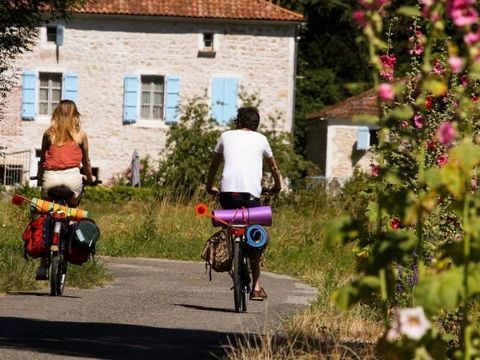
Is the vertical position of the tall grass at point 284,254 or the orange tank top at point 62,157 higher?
the orange tank top at point 62,157

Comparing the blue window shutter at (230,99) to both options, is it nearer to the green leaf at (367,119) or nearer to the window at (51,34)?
the window at (51,34)

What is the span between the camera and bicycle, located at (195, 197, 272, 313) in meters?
11.7

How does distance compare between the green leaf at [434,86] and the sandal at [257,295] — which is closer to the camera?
the green leaf at [434,86]

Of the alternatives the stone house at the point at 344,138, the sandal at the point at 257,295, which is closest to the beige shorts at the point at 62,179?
the sandal at the point at 257,295

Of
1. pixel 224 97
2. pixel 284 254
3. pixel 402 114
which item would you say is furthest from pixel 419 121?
pixel 224 97

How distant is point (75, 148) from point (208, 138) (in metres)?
25.7

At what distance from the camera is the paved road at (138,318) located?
28.5 feet

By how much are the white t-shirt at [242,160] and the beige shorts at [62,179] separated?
153 cm

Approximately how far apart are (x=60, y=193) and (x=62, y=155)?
34 centimetres

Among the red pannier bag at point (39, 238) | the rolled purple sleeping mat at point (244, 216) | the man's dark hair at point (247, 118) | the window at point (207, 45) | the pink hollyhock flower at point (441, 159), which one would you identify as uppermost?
the window at point (207, 45)

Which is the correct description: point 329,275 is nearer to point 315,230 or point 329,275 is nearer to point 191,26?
point 315,230

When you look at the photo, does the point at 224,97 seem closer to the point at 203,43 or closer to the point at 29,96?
the point at 203,43

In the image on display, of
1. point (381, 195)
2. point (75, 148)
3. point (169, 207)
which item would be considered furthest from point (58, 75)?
point (381, 195)

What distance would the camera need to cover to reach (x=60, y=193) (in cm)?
1261
